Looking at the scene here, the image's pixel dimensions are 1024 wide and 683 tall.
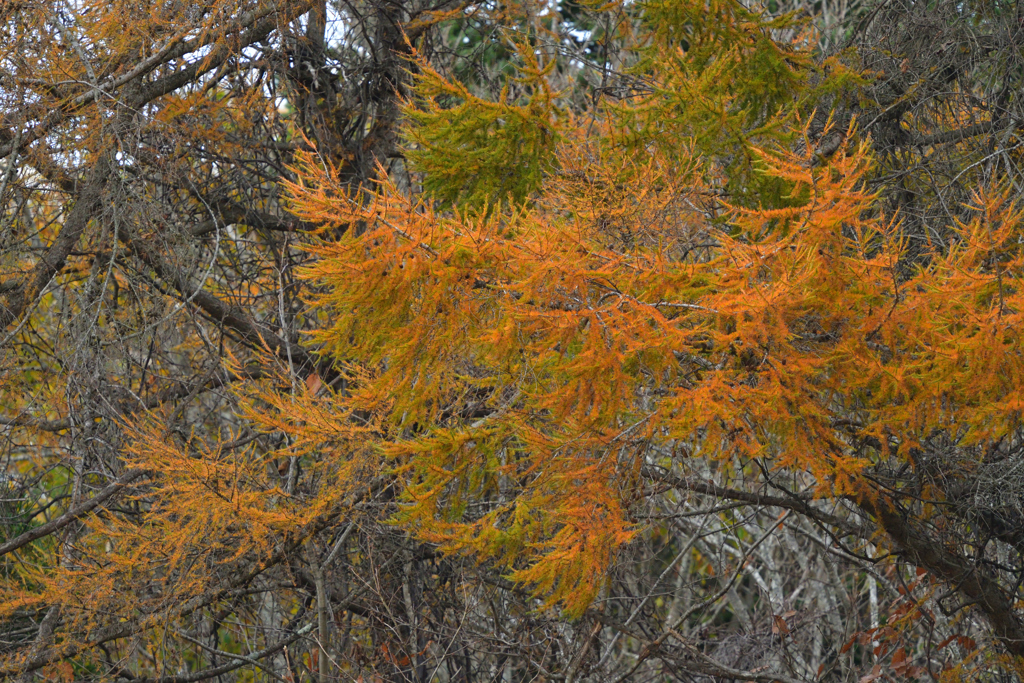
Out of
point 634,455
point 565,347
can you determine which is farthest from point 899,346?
point 565,347

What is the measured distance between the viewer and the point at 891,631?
6.45m

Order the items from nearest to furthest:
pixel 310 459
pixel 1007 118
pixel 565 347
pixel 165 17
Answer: pixel 565 347 → pixel 1007 118 → pixel 165 17 → pixel 310 459

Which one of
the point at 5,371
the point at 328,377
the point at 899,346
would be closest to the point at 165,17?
the point at 5,371

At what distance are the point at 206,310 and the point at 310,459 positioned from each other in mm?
1373

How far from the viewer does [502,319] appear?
3.98m

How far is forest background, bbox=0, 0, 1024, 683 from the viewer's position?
3867mm

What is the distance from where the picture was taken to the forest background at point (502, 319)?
3.87 m

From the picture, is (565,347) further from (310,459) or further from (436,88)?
(310,459)

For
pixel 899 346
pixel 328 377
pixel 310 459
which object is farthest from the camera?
pixel 328 377

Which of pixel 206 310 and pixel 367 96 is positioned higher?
pixel 367 96

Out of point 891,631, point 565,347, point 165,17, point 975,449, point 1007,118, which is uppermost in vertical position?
point 165,17

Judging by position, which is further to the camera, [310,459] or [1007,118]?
[310,459]

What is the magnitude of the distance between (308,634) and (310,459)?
1.28 m

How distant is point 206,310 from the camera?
7.14 meters
